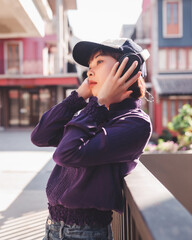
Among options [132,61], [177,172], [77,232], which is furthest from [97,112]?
[177,172]

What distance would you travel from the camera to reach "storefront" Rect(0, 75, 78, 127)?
70.7 feet

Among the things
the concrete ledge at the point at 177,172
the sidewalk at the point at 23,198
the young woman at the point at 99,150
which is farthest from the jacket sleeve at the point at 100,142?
the concrete ledge at the point at 177,172

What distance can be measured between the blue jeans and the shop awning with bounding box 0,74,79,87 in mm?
18993

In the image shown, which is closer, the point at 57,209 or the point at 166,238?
the point at 166,238

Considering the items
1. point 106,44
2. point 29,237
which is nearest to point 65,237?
point 106,44

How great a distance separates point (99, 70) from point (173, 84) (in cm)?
1780

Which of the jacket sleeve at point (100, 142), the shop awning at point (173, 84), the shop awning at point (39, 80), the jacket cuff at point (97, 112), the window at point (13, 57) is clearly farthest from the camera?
the window at point (13, 57)

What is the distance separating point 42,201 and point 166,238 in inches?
156

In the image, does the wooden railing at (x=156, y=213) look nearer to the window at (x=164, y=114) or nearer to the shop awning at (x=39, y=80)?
the window at (x=164, y=114)

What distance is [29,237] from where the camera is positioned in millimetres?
3180

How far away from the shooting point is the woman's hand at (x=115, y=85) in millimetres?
1237

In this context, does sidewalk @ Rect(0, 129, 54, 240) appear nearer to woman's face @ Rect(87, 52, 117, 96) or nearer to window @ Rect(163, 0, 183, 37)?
woman's face @ Rect(87, 52, 117, 96)

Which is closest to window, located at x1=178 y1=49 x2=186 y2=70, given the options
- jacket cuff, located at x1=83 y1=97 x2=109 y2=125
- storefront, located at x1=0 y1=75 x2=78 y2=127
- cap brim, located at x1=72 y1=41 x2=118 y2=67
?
storefront, located at x1=0 y1=75 x2=78 y2=127

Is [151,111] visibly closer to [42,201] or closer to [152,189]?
[42,201]
